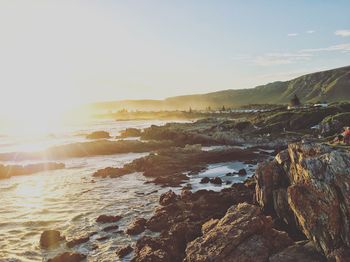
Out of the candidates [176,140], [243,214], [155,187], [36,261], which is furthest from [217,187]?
[176,140]

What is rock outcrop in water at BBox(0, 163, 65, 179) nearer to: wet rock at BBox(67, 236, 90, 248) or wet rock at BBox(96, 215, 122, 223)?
wet rock at BBox(96, 215, 122, 223)

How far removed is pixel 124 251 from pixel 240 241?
21.2 feet

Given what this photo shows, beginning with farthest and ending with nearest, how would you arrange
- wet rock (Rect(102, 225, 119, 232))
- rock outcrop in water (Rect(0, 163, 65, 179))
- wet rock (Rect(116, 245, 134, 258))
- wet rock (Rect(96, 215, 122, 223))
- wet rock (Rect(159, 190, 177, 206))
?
rock outcrop in water (Rect(0, 163, 65, 179)), wet rock (Rect(159, 190, 177, 206)), wet rock (Rect(96, 215, 122, 223)), wet rock (Rect(102, 225, 119, 232)), wet rock (Rect(116, 245, 134, 258))

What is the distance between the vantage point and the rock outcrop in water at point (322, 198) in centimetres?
1556

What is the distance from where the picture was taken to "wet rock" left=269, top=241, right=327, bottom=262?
15689mm

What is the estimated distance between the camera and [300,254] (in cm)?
1611

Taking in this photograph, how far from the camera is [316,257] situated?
15.8 metres

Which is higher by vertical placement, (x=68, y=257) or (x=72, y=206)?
(x=68, y=257)

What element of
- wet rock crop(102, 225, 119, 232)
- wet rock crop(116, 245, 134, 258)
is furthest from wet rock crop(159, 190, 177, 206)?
wet rock crop(116, 245, 134, 258)

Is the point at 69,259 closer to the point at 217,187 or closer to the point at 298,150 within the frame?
the point at 298,150

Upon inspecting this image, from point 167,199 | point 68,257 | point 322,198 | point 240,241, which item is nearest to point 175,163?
point 167,199

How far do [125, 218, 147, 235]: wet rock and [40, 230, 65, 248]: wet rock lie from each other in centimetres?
392

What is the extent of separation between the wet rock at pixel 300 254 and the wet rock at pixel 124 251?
767 centimetres

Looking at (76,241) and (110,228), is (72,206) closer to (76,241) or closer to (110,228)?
(110,228)
